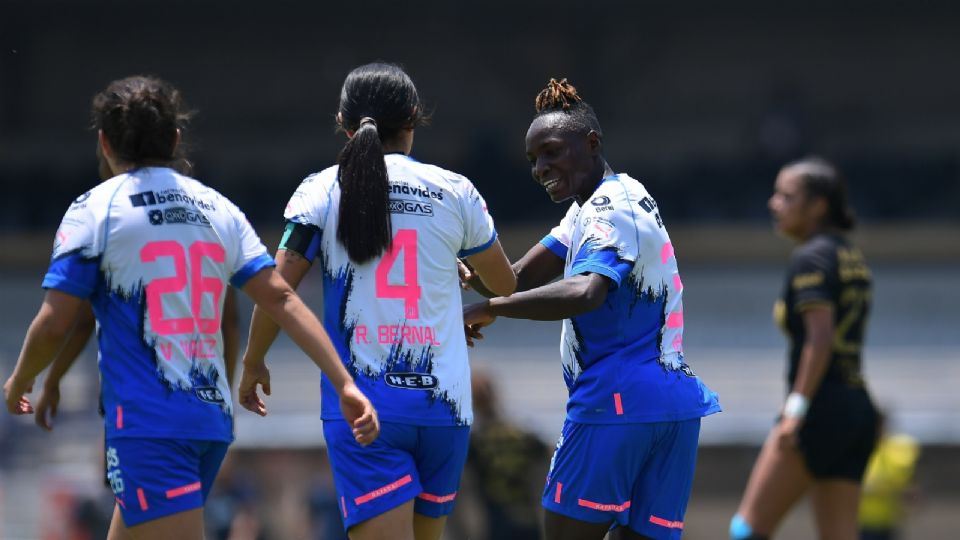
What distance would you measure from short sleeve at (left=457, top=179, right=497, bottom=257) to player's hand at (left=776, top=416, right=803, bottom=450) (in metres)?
2.43

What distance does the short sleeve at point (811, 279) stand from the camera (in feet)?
20.0

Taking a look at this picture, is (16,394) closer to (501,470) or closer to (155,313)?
(155,313)

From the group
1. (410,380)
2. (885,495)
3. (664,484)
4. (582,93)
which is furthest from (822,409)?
(582,93)

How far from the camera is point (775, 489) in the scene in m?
6.17

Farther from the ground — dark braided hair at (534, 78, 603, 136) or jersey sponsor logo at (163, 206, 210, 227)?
dark braided hair at (534, 78, 603, 136)

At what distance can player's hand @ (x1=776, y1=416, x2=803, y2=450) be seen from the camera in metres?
6.04

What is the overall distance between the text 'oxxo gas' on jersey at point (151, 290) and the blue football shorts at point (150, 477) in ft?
0.12

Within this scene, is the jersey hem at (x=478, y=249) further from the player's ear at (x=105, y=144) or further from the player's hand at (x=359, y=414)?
the player's ear at (x=105, y=144)

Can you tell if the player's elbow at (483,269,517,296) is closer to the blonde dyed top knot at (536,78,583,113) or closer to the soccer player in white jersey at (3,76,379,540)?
the blonde dyed top knot at (536,78,583,113)

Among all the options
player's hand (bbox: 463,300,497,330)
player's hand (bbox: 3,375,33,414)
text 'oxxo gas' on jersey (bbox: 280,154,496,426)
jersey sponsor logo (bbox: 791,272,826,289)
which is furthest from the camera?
jersey sponsor logo (bbox: 791,272,826,289)

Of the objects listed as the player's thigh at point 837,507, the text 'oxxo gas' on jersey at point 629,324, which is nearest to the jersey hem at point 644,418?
the text 'oxxo gas' on jersey at point 629,324

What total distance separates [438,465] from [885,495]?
503cm

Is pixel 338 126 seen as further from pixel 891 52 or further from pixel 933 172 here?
pixel 891 52

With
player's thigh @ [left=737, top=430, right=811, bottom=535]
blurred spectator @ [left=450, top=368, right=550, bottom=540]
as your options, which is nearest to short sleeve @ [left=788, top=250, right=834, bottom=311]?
player's thigh @ [left=737, top=430, right=811, bottom=535]
